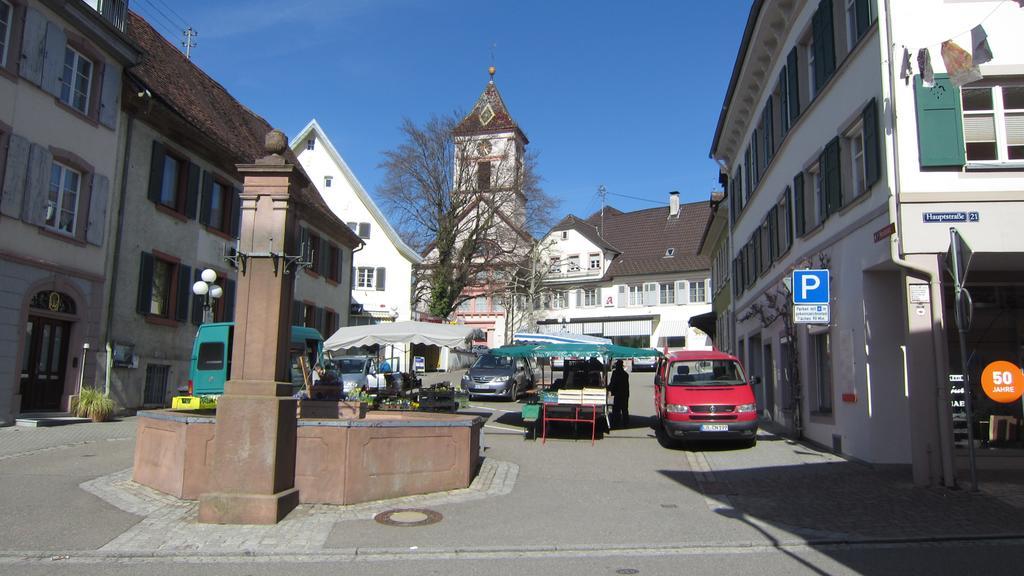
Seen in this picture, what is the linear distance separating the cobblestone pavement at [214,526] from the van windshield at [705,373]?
6.93 m

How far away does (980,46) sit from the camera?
33.0 ft

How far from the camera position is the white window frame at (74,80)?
17.9m

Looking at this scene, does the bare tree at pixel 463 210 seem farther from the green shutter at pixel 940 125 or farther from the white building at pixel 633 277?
the green shutter at pixel 940 125

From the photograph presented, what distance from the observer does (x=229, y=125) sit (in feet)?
92.5

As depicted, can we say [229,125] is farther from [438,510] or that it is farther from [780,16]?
[438,510]

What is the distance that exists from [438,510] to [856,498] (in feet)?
17.5

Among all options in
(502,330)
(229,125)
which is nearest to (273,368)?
(229,125)

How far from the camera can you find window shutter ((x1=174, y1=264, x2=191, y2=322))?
74.1 feet

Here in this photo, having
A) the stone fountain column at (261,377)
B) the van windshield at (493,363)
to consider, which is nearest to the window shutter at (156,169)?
the van windshield at (493,363)

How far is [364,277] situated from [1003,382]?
38062mm

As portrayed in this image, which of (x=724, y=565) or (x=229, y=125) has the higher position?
(x=229, y=125)

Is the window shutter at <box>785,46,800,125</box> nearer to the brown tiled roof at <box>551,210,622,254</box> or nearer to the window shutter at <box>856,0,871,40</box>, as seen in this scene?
the window shutter at <box>856,0,871,40</box>

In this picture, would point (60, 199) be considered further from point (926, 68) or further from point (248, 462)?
point (926, 68)

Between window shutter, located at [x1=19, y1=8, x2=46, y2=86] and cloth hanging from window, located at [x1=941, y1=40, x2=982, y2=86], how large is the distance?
17128 mm
